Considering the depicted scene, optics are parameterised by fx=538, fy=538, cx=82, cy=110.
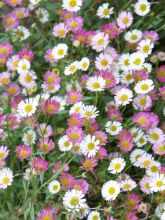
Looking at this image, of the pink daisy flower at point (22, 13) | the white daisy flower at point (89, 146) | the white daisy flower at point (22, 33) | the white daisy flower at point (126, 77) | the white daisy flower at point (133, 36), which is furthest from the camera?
the pink daisy flower at point (22, 13)

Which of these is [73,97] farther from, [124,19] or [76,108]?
[124,19]

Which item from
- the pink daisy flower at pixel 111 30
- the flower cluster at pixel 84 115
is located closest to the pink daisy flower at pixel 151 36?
the flower cluster at pixel 84 115

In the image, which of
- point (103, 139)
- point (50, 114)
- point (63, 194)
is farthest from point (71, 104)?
point (63, 194)

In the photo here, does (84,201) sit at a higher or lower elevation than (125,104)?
lower

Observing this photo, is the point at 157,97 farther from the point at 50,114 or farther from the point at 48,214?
the point at 48,214

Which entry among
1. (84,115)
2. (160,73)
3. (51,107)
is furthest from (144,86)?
(51,107)

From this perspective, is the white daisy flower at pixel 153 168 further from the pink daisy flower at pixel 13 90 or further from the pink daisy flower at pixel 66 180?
the pink daisy flower at pixel 13 90
